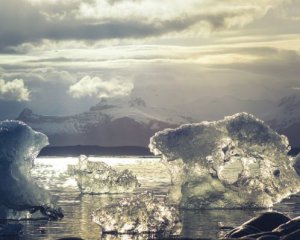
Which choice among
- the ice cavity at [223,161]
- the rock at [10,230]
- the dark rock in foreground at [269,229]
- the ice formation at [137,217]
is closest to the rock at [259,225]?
the dark rock in foreground at [269,229]

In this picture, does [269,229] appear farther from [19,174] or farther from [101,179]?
[101,179]

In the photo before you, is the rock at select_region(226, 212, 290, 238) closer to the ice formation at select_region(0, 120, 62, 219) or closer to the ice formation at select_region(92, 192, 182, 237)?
the ice formation at select_region(92, 192, 182, 237)

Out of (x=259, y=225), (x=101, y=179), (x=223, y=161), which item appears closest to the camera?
(x=259, y=225)

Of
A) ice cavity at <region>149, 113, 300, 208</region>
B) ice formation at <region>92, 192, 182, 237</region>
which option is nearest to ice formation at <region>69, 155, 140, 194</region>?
ice cavity at <region>149, 113, 300, 208</region>

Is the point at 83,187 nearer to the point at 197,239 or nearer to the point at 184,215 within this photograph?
the point at 184,215

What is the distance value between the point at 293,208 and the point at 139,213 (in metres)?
24.0

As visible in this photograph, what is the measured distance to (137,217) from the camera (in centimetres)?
6612

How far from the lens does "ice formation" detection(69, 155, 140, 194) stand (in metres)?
106

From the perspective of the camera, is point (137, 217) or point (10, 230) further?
point (137, 217)

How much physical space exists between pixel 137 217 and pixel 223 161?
19473 millimetres

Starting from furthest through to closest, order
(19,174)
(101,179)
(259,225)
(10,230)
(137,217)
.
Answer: (101,179)
(19,174)
(137,217)
(10,230)
(259,225)

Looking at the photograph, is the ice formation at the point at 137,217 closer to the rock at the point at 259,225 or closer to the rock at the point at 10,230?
the rock at the point at 10,230

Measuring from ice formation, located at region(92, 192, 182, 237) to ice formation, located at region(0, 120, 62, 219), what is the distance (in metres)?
11.9

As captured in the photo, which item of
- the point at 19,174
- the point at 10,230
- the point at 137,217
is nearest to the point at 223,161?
the point at 137,217
